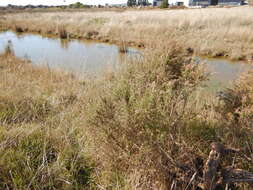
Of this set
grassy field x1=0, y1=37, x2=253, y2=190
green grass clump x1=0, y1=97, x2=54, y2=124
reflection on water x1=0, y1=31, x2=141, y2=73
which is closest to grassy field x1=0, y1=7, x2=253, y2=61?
reflection on water x1=0, y1=31, x2=141, y2=73

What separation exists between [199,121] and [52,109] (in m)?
1.92

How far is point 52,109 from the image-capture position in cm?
261

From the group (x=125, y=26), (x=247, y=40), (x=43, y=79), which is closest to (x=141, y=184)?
(x=43, y=79)

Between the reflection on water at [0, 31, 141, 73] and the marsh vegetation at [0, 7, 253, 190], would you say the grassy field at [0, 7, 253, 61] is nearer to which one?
the reflection on water at [0, 31, 141, 73]

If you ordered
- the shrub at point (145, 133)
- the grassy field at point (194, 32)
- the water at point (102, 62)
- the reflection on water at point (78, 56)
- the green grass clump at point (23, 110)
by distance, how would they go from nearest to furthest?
1. the shrub at point (145, 133)
2. the green grass clump at point (23, 110)
3. the water at point (102, 62)
4. the reflection on water at point (78, 56)
5. the grassy field at point (194, 32)

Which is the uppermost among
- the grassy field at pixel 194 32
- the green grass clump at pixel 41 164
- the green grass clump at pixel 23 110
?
the grassy field at pixel 194 32

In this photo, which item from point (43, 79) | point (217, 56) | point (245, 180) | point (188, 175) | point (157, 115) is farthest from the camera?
point (217, 56)

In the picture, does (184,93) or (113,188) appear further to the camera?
(184,93)

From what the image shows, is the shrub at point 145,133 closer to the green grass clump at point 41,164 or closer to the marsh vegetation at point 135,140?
the marsh vegetation at point 135,140

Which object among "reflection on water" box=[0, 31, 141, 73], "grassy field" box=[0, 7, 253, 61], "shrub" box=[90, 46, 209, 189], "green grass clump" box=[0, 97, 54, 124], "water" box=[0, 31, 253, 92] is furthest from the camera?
"grassy field" box=[0, 7, 253, 61]

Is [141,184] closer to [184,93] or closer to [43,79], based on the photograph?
[184,93]

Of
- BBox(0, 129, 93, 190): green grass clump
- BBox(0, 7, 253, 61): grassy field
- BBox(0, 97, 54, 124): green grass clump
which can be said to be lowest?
BBox(0, 129, 93, 190): green grass clump

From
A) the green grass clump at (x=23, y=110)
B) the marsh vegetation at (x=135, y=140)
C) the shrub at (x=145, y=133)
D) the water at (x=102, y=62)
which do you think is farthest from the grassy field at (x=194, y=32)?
the shrub at (x=145, y=133)

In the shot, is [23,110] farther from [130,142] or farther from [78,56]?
[78,56]
